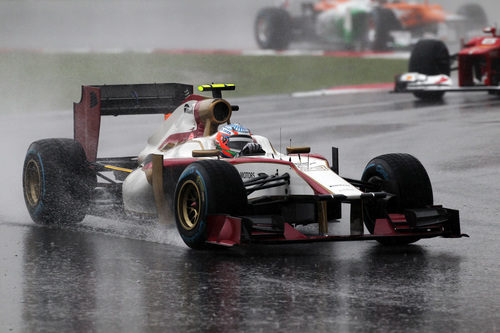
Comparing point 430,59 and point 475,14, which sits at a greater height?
point 475,14

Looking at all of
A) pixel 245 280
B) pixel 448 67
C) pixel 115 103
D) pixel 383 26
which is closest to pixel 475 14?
pixel 383 26

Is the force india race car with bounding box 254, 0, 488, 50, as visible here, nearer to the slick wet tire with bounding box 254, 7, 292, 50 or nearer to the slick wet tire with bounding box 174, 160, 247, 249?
the slick wet tire with bounding box 254, 7, 292, 50

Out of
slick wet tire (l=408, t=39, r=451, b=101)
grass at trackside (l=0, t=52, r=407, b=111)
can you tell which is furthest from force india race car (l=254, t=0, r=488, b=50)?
slick wet tire (l=408, t=39, r=451, b=101)

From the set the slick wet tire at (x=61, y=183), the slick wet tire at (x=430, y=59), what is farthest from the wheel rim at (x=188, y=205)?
the slick wet tire at (x=430, y=59)

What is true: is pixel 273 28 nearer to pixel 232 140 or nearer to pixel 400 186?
pixel 232 140

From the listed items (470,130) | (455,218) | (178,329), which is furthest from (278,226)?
(470,130)

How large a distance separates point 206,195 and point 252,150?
1.23 meters

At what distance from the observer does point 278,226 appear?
8438mm

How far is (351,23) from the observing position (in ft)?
112

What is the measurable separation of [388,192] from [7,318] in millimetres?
3879

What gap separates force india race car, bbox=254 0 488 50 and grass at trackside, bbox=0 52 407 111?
1946 millimetres

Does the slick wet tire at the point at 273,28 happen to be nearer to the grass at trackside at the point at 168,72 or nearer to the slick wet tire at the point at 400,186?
Answer: the grass at trackside at the point at 168,72

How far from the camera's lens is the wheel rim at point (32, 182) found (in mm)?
10727

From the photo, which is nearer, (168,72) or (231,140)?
(231,140)
